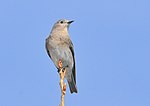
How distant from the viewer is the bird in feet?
52.4

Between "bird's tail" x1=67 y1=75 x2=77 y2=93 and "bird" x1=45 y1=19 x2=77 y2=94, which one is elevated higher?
"bird" x1=45 y1=19 x2=77 y2=94

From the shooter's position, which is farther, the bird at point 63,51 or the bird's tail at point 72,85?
the bird's tail at point 72,85

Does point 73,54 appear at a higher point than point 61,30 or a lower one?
lower

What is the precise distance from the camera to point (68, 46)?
53.3 feet

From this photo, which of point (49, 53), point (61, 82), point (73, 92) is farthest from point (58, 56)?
point (61, 82)

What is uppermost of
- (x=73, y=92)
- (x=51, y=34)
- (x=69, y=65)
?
(x=51, y=34)

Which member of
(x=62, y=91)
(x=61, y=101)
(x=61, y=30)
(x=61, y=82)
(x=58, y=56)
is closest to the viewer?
(x=61, y=101)

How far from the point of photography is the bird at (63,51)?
16.0 meters

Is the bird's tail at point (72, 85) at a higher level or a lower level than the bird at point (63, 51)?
lower

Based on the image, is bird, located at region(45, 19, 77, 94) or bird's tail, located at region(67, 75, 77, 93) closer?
bird, located at region(45, 19, 77, 94)

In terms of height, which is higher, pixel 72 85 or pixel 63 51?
pixel 63 51

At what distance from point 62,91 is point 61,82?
415 mm

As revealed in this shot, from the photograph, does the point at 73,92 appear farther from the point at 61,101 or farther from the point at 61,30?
the point at 61,101

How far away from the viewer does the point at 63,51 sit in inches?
634
